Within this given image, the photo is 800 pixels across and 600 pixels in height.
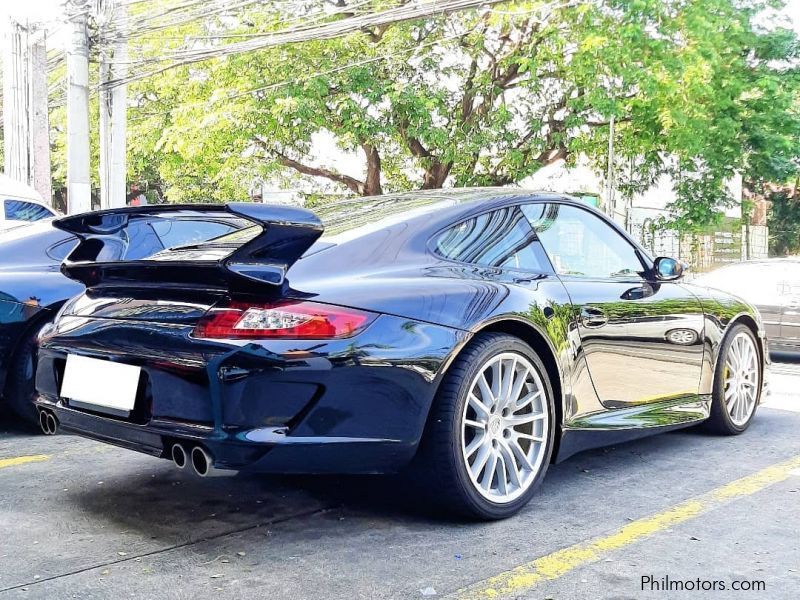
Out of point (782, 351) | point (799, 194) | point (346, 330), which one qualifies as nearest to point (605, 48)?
point (782, 351)

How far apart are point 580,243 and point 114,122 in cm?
1096

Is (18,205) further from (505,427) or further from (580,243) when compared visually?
(505,427)

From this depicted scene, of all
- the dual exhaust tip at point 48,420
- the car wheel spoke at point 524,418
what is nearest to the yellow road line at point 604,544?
the car wheel spoke at point 524,418

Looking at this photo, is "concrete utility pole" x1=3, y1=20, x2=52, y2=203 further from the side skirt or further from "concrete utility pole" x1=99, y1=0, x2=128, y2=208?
the side skirt

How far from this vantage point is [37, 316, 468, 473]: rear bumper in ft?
9.02

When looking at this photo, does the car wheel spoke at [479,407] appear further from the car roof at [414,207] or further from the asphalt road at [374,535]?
the car roof at [414,207]

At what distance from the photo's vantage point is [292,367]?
2766 millimetres

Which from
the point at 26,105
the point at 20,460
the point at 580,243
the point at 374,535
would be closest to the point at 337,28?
the point at 26,105

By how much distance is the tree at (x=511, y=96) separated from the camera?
1609 cm

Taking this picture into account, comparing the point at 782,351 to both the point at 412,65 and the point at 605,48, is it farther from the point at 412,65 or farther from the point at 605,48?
the point at 412,65

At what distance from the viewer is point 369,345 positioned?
9.50 ft

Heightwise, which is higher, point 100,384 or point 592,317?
point 592,317

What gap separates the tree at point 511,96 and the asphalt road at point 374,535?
13.1 m

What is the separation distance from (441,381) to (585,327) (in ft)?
2.91
